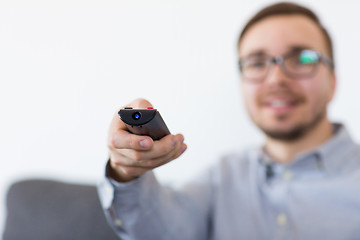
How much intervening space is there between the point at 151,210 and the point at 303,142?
56cm

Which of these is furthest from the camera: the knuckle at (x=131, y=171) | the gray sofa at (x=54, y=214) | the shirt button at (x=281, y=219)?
the gray sofa at (x=54, y=214)

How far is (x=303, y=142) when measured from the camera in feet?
3.19

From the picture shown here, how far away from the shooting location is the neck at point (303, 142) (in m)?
0.97

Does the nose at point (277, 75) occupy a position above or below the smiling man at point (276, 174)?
above

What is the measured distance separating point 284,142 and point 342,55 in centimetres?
56

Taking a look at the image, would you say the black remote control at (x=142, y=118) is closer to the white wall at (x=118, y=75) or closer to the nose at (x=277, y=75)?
the nose at (x=277, y=75)

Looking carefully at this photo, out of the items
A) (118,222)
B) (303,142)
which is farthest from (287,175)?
(118,222)

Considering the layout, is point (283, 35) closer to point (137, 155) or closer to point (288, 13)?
point (288, 13)

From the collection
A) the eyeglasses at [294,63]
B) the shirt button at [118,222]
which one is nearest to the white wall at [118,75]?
the eyeglasses at [294,63]

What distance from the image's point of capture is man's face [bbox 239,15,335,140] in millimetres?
927

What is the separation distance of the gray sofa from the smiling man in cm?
26

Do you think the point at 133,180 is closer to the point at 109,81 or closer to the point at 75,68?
the point at 109,81

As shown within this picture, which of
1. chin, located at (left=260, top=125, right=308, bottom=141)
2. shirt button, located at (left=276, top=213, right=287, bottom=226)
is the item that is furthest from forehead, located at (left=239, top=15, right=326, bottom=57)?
shirt button, located at (left=276, top=213, right=287, bottom=226)

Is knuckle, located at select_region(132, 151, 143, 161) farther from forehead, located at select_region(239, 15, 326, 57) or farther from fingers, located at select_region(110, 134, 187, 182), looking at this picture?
forehead, located at select_region(239, 15, 326, 57)
